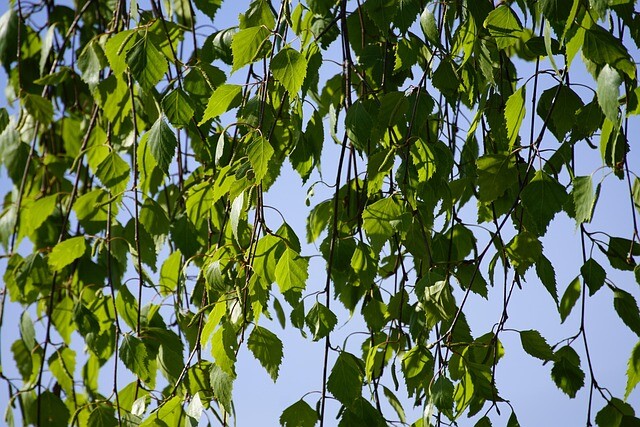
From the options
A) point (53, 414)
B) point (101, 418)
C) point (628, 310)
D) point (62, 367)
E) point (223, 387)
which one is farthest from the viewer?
point (62, 367)

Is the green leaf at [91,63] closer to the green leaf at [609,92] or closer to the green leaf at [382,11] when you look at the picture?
the green leaf at [382,11]

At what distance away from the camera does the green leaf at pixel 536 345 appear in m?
0.94

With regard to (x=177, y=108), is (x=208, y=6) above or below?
above

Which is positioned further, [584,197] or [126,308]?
[126,308]

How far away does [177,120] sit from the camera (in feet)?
3.42

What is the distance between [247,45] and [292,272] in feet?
0.89

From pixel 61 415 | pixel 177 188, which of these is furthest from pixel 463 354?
pixel 61 415

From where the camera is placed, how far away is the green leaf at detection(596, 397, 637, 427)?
1.03 metres

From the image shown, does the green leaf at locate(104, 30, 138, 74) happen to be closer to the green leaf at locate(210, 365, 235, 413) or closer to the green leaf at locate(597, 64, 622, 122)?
the green leaf at locate(210, 365, 235, 413)

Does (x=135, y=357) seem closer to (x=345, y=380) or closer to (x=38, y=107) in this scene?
(x=345, y=380)

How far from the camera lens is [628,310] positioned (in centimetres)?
101

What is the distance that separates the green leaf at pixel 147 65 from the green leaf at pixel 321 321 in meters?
0.36

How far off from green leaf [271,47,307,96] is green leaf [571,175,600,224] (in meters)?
0.33

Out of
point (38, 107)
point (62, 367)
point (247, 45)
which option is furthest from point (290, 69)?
point (62, 367)
